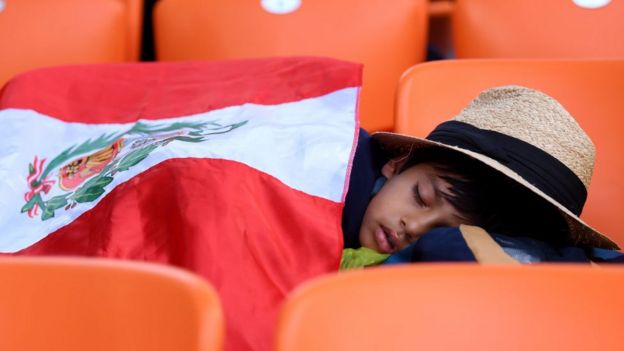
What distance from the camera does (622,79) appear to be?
1.17m

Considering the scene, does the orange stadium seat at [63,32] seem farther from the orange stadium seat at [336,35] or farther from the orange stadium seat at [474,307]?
the orange stadium seat at [474,307]

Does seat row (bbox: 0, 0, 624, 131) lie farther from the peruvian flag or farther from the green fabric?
the green fabric

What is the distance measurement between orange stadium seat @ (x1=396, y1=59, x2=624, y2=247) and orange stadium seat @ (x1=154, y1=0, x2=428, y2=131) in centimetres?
29

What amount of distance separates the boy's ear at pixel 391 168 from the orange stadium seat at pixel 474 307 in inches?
24.6

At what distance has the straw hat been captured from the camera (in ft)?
3.16

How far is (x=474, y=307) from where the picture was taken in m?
0.46

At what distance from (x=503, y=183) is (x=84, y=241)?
1.66 feet

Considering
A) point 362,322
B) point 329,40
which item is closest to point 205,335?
point 362,322

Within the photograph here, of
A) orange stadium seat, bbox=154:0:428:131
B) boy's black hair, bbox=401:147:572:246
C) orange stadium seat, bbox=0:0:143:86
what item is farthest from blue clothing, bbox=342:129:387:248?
orange stadium seat, bbox=0:0:143:86

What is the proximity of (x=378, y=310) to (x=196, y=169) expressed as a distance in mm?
423

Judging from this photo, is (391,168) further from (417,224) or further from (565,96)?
(565,96)

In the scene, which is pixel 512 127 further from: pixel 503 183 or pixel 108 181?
pixel 108 181

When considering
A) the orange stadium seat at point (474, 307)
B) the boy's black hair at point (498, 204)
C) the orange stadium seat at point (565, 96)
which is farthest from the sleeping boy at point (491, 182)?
the orange stadium seat at point (474, 307)

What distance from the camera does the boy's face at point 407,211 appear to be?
987mm
